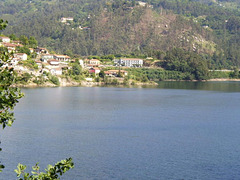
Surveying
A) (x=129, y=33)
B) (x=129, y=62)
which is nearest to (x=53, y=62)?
(x=129, y=62)

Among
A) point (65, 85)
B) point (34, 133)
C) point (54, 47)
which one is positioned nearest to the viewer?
point (34, 133)

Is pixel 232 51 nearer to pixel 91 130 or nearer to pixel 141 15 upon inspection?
pixel 141 15

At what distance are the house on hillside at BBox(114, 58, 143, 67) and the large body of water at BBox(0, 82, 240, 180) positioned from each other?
66913 millimetres

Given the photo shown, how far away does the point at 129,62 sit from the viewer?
388ft

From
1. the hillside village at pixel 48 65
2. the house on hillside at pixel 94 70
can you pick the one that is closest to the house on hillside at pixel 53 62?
the hillside village at pixel 48 65

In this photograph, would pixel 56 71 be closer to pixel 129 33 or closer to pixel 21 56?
pixel 21 56

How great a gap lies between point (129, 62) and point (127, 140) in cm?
8913

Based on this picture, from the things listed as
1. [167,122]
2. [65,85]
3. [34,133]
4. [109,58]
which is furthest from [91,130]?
[109,58]

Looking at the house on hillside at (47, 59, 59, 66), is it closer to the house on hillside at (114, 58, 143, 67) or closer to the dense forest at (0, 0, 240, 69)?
the house on hillside at (114, 58, 143, 67)

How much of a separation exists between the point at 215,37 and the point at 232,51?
30778 mm

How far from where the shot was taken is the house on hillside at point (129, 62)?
117387 millimetres

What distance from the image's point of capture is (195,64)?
372 feet

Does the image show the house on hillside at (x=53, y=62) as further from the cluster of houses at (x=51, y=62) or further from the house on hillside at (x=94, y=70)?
the house on hillside at (x=94, y=70)

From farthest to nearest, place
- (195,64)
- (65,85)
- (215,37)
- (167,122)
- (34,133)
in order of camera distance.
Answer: (215,37) < (195,64) < (65,85) < (167,122) < (34,133)
